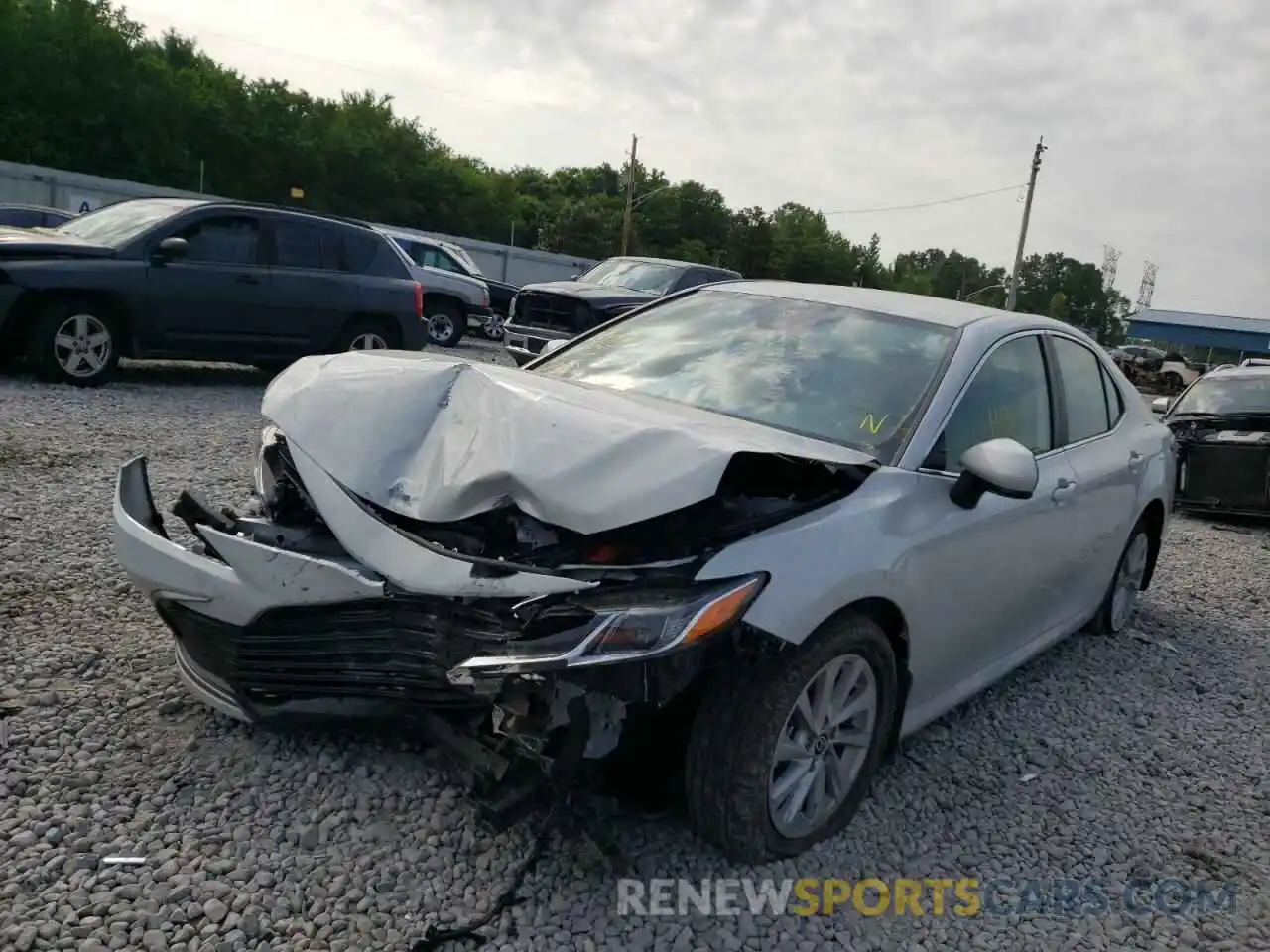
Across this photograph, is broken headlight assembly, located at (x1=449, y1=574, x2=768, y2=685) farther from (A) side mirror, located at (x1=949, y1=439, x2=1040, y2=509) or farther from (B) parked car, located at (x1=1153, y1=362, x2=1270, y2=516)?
(B) parked car, located at (x1=1153, y1=362, x2=1270, y2=516)

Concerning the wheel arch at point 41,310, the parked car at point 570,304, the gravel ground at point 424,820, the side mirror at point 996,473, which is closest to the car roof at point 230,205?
the wheel arch at point 41,310

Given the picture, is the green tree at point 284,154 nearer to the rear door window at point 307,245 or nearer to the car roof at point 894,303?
the rear door window at point 307,245

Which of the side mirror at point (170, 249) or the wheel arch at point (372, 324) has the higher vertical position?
the side mirror at point (170, 249)

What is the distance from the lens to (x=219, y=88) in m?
51.8

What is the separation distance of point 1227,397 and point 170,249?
975 centimetres

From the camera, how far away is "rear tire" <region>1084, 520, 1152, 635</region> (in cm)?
519

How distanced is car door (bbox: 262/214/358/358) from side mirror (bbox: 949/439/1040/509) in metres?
8.01

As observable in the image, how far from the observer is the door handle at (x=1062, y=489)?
157 inches

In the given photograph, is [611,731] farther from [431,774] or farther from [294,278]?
[294,278]

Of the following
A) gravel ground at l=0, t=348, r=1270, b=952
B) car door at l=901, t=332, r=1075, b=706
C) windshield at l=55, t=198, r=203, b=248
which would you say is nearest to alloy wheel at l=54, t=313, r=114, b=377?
windshield at l=55, t=198, r=203, b=248

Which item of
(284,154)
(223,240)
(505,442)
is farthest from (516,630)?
(284,154)

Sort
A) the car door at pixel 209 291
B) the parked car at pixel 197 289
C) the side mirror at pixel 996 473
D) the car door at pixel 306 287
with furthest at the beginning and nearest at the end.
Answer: the car door at pixel 306 287, the car door at pixel 209 291, the parked car at pixel 197 289, the side mirror at pixel 996 473

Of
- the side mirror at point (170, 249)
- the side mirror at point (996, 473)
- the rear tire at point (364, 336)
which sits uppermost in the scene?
the side mirror at point (170, 249)

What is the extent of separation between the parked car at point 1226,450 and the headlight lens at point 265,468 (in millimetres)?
7767
